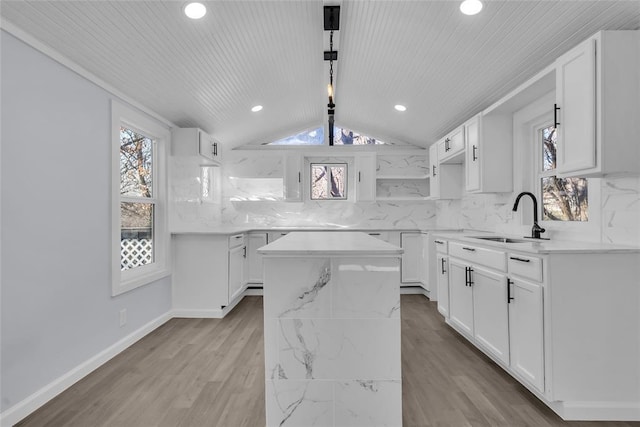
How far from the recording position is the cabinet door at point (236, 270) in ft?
13.4

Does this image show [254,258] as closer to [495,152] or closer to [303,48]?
[303,48]

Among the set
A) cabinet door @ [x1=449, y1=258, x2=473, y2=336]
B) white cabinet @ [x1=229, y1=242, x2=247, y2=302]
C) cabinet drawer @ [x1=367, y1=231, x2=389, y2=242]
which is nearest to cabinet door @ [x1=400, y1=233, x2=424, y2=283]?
cabinet drawer @ [x1=367, y1=231, x2=389, y2=242]

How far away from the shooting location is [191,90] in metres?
3.38

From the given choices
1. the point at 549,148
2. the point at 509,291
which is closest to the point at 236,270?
the point at 509,291

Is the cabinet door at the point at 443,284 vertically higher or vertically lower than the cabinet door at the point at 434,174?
lower

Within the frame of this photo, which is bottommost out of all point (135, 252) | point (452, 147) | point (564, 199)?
point (135, 252)

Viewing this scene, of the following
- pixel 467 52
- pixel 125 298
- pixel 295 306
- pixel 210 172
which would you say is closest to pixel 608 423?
pixel 295 306

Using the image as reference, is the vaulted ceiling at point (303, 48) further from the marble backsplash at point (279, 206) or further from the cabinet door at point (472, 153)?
the marble backsplash at point (279, 206)

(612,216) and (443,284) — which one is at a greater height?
(612,216)

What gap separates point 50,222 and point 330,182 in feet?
13.5

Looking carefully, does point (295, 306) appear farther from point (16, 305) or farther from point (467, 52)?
point (467, 52)

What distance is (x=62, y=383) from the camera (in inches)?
88.6

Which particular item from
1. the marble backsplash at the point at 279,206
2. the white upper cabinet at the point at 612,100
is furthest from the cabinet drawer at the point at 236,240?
the white upper cabinet at the point at 612,100

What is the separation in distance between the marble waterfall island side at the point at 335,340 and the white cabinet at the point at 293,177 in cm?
364
